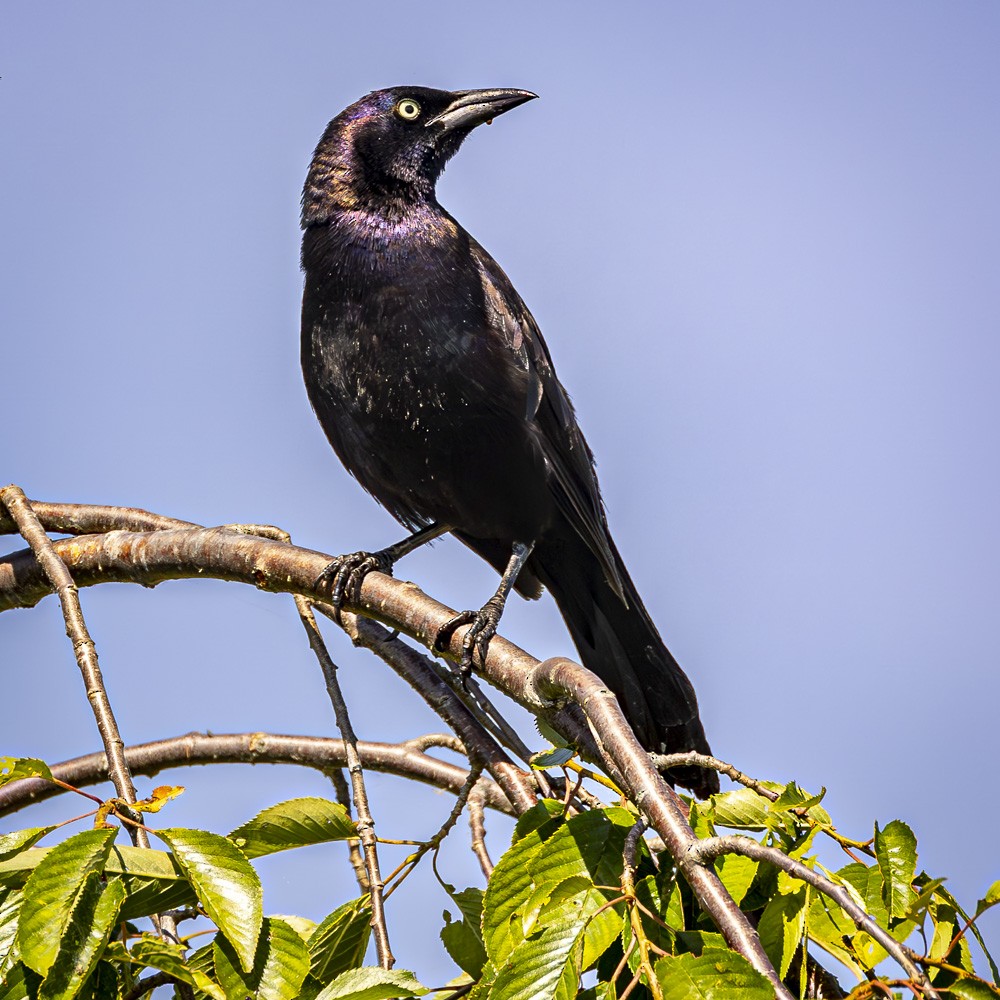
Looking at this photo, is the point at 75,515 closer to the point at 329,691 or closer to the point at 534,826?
the point at 329,691

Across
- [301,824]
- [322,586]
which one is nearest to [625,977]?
[301,824]

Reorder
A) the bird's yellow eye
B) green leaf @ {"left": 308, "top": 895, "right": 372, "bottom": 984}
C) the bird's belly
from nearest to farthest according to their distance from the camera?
green leaf @ {"left": 308, "top": 895, "right": 372, "bottom": 984}, the bird's belly, the bird's yellow eye

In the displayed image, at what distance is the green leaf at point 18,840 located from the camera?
7.26 feet

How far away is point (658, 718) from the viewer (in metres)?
4.45

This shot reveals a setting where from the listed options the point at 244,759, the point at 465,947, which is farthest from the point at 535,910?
the point at 244,759

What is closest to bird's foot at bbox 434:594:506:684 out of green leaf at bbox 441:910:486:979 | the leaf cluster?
green leaf at bbox 441:910:486:979

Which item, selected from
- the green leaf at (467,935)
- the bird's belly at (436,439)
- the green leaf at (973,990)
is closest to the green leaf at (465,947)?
the green leaf at (467,935)

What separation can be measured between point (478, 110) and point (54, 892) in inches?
170

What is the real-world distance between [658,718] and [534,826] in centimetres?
212

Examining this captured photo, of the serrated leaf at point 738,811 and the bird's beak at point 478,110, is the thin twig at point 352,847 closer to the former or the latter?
the serrated leaf at point 738,811

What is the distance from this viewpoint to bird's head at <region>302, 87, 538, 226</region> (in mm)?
5262

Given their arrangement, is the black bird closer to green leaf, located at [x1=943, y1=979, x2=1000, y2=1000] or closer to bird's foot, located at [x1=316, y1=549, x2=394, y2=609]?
bird's foot, located at [x1=316, y1=549, x2=394, y2=609]

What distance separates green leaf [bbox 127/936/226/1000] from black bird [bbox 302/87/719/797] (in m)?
2.13

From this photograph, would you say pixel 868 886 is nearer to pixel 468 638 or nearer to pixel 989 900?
pixel 989 900
